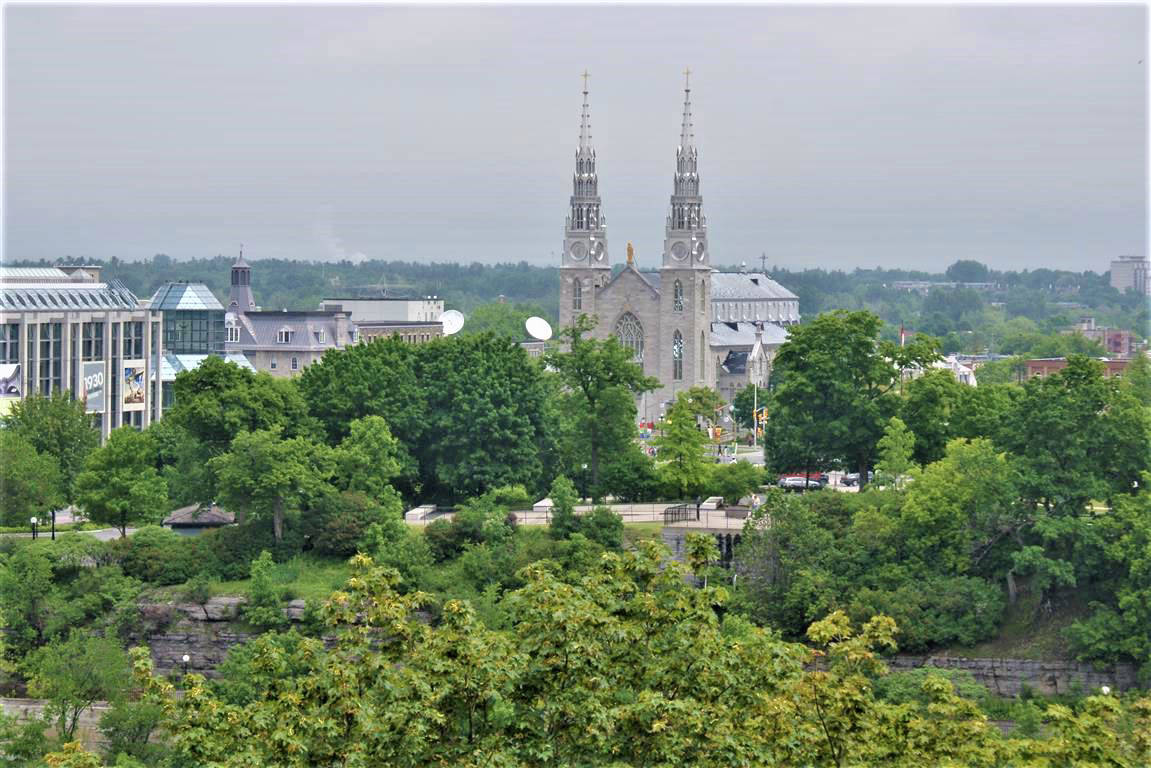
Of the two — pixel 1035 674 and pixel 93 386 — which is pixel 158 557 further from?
pixel 93 386

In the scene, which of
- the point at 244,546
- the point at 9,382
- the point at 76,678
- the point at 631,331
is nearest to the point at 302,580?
the point at 244,546

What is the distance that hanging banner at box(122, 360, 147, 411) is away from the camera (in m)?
93.6

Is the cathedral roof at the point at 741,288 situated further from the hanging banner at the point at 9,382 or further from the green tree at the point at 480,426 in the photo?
the green tree at the point at 480,426

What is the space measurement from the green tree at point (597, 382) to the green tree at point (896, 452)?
32.7 feet

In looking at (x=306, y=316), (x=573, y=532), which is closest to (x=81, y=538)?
(x=573, y=532)

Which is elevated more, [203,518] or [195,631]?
[203,518]

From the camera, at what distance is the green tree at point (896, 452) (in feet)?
204

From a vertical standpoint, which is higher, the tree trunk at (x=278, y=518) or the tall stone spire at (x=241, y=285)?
the tall stone spire at (x=241, y=285)

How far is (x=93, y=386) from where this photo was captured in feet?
302

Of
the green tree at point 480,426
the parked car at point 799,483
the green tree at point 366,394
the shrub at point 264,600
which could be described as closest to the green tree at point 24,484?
the green tree at point 366,394

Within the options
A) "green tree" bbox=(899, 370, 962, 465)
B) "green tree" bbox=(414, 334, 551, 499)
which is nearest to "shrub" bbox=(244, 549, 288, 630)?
"green tree" bbox=(414, 334, 551, 499)

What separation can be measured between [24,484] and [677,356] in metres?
69.2

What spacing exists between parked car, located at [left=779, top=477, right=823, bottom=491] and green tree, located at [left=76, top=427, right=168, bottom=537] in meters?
20.6

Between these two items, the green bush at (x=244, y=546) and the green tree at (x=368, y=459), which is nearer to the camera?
the green bush at (x=244, y=546)
